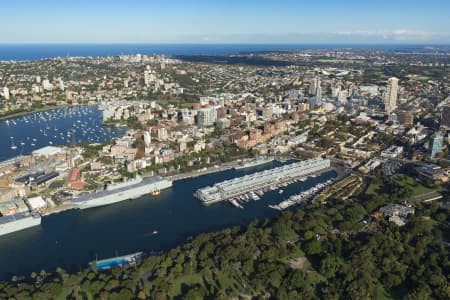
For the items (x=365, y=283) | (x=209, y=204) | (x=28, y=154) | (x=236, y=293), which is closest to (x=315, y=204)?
(x=209, y=204)

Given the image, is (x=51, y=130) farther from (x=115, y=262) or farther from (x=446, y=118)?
(x=446, y=118)

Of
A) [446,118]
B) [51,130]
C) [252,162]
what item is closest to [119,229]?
[252,162]

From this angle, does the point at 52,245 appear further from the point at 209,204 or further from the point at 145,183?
the point at 209,204

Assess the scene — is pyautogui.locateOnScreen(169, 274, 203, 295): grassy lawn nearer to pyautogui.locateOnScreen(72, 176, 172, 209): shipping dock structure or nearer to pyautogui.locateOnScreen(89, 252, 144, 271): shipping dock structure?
pyautogui.locateOnScreen(89, 252, 144, 271): shipping dock structure

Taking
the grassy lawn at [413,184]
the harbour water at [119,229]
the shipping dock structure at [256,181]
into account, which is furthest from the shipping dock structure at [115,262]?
the grassy lawn at [413,184]

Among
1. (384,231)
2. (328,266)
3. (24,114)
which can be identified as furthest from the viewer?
(24,114)

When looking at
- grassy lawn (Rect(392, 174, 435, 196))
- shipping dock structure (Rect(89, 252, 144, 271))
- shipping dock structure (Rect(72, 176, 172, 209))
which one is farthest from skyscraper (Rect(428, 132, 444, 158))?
shipping dock structure (Rect(89, 252, 144, 271))

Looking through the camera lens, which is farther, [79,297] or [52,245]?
[52,245]
